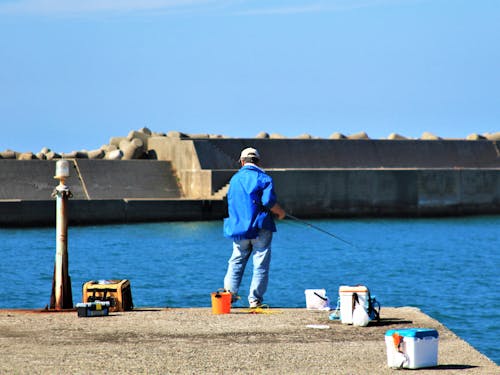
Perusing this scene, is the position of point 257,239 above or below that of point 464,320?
above

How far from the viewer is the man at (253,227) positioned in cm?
935

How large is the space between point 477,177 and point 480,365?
3429 centimetres

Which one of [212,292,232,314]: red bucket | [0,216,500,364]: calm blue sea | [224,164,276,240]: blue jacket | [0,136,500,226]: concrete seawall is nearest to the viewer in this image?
[212,292,232,314]: red bucket

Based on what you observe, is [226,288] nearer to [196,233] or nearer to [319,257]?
[319,257]

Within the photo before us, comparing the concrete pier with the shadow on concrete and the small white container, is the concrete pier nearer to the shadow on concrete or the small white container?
the shadow on concrete

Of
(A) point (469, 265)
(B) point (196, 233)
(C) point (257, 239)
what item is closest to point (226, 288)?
(C) point (257, 239)

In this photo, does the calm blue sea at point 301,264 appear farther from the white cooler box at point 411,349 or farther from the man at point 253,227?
the white cooler box at point 411,349

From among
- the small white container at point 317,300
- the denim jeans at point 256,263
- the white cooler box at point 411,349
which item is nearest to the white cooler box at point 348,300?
→ the small white container at point 317,300

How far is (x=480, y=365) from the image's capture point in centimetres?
672

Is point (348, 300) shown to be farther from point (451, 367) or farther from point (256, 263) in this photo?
point (451, 367)

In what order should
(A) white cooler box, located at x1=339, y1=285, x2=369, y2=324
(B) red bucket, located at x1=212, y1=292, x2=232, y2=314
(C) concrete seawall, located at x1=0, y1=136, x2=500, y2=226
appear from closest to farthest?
(A) white cooler box, located at x1=339, y1=285, x2=369, y2=324 < (B) red bucket, located at x1=212, y1=292, x2=232, y2=314 < (C) concrete seawall, located at x1=0, y1=136, x2=500, y2=226

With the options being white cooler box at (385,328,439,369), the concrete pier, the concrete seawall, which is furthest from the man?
the concrete seawall

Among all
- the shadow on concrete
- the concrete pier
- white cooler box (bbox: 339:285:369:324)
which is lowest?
the shadow on concrete

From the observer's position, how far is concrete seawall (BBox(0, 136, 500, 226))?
33.8 meters
